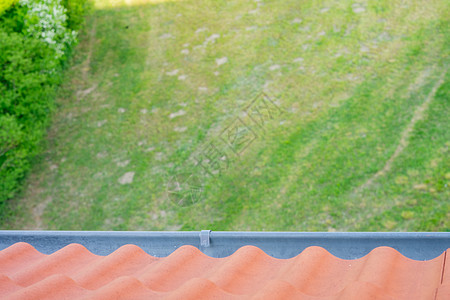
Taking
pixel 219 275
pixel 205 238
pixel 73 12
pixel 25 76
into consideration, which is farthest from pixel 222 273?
pixel 73 12

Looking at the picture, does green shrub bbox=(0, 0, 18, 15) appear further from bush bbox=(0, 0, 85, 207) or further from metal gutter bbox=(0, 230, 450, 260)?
metal gutter bbox=(0, 230, 450, 260)

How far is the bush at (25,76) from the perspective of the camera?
911 cm

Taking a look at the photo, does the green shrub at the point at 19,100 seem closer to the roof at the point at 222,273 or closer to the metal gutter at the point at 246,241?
the metal gutter at the point at 246,241

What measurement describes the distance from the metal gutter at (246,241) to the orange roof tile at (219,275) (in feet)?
0.48

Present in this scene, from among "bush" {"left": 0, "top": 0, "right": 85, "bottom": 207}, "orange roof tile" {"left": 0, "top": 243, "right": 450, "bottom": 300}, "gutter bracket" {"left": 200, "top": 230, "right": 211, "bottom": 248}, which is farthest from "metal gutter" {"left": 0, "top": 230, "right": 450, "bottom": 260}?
"bush" {"left": 0, "top": 0, "right": 85, "bottom": 207}

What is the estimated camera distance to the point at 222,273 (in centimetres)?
301

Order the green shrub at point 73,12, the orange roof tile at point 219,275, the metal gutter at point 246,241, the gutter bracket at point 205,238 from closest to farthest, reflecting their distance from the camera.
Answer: the orange roof tile at point 219,275 < the metal gutter at point 246,241 < the gutter bracket at point 205,238 < the green shrub at point 73,12

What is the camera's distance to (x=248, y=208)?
8695mm

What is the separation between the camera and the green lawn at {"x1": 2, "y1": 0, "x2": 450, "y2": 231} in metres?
8.61

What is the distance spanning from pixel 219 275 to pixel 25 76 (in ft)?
26.3

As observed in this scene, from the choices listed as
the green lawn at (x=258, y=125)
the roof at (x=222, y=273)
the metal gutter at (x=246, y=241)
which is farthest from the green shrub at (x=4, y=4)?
the roof at (x=222, y=273)

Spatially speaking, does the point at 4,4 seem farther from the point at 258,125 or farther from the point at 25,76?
the point at 258,125

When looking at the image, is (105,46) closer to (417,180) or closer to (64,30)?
(64,30)

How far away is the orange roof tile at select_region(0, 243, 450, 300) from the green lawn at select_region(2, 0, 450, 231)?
5.06 metres
